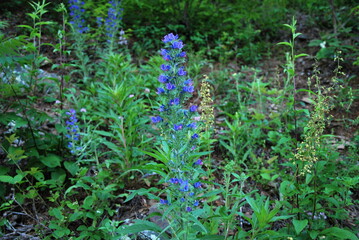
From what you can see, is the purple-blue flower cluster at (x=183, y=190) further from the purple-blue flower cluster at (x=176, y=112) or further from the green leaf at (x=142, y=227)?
the green leaf at (x=142, y=227)

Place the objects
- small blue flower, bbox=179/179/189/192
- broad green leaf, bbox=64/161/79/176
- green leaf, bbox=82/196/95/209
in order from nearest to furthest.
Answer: small blue flower, bbox=179/179/189/192
green leaf, bbox=82/196/95/209
broad green leaf, bbox=64/161/79/176

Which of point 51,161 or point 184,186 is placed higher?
point 184,186

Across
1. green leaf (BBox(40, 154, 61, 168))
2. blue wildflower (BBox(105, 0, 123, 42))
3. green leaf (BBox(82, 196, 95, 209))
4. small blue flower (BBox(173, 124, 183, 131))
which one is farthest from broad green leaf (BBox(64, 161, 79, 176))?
blue wildflower (BBox(105, 0, 123, 42))

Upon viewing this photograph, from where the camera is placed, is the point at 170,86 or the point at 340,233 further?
the point at 340,233

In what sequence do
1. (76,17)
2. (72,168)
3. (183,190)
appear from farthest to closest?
(76,17)
(72,168)
(183,190)

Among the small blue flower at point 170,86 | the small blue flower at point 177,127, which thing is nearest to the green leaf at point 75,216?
the small blue flower at point 177,127

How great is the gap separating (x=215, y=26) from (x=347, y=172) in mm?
5492

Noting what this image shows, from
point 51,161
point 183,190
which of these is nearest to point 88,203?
point 51,161

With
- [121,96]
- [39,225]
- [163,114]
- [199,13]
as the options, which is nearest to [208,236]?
[163,114]

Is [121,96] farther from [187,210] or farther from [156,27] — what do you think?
[156,27]

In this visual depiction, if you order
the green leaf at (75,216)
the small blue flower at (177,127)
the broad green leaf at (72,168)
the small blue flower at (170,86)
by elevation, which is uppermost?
the small blue flower at (170,86)

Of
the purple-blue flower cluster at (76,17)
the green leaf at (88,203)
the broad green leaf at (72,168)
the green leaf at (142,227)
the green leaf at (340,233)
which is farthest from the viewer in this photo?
the purple-blue flower cluster at (76,17)

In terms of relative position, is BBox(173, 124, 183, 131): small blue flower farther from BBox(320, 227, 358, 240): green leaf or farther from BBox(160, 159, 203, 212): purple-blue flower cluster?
BBox(320, 227, 358, 240): green leaf

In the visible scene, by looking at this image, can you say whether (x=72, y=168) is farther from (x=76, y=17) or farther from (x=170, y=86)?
(x=76, y=17)
